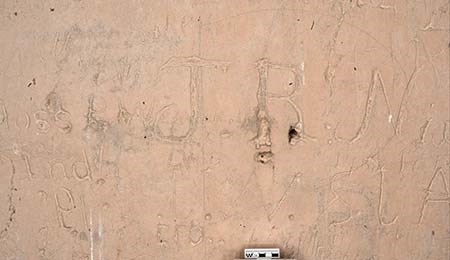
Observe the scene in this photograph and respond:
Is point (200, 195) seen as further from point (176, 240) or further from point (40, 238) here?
point (40, 238)

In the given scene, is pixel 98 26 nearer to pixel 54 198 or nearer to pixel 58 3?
pixel 58 3

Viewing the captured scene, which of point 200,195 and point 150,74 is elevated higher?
point 150,74

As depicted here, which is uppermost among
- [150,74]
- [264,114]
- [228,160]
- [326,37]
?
[326,37]

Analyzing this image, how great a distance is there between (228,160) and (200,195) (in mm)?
197

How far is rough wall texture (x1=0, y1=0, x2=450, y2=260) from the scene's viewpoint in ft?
8.80

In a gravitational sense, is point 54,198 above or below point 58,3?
below

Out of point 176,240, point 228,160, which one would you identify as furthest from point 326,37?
point 176,240

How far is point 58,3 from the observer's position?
269cm

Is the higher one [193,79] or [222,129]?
[193,79]

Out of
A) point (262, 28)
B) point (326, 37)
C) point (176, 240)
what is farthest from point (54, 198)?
point (326, 37)

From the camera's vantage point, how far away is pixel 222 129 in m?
2.70

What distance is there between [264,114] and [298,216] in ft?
1.55

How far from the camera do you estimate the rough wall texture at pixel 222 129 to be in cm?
268

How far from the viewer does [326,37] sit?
8.79 feet
